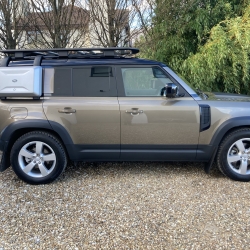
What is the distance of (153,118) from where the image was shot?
3.34m

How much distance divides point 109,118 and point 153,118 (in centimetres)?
62

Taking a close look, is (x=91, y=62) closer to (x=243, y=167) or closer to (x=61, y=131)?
(x=61, y=131)

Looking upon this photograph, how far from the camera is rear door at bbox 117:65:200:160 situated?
10.9ft

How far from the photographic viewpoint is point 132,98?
339cm

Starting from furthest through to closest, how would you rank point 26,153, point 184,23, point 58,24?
point 58,24
point 184,23
point 26,153

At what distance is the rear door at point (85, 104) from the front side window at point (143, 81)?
203mm

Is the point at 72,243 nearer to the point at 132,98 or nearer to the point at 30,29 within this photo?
the point at 132,98

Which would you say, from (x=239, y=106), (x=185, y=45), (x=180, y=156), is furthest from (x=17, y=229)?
(x=185, y=45)

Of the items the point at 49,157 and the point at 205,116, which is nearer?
the point at 205,116

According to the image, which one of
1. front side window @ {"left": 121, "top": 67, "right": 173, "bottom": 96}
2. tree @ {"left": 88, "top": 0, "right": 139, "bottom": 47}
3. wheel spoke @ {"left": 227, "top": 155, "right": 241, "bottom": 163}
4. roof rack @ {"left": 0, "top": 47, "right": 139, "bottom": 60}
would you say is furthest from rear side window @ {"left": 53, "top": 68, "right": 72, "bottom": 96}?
tree @ {"left": 88, "top": 0, "right": 139, "bottom": 47}

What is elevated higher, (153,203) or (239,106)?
(239,106)

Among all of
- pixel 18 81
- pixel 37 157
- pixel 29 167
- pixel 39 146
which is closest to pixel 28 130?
pixel 39 146

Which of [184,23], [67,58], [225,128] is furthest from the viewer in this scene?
[184,23]

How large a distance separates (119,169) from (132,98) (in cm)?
128
